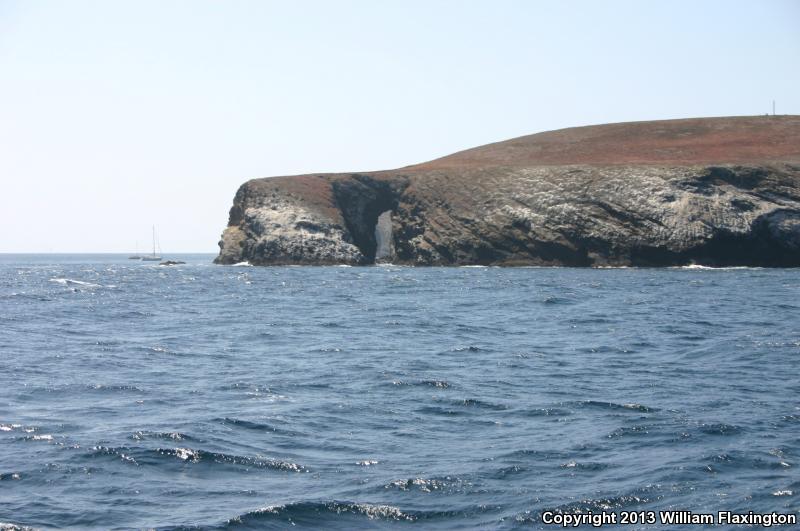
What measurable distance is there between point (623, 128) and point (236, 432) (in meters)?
107

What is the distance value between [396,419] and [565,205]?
7205 centimetres

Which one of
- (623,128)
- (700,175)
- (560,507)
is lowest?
(560,507)

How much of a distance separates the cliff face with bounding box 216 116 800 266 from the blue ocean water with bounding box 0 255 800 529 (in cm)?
4544

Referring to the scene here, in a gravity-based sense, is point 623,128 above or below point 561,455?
above

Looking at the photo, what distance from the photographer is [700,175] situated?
273 ft

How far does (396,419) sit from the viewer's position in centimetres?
1792

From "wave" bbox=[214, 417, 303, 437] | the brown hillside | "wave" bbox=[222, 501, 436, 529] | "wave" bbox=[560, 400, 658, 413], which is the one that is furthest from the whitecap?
the brown hillside

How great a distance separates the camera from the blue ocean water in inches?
493

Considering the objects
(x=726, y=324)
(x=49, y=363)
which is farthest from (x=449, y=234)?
(x=49, y=363)

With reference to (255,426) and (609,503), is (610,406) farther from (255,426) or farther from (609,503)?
(255,426)

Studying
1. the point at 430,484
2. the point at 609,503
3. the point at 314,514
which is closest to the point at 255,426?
the point at 430,484

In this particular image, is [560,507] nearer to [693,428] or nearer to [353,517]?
[353,517]

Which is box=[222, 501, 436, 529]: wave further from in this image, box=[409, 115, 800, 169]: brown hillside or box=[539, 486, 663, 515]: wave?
box=[409, 115, 800, 169]: brown hillside

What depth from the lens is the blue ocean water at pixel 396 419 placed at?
12523mm
